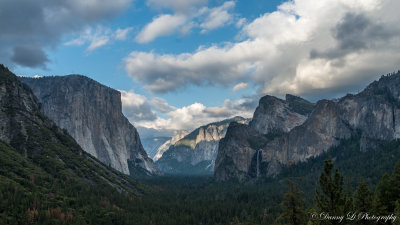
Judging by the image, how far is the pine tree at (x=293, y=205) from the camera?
118 ft

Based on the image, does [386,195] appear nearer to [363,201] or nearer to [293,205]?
[363,201]

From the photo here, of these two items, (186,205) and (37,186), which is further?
(186,205)

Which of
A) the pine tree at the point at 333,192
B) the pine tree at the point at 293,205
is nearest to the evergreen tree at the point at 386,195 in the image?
the pine tree at the point at 333,192

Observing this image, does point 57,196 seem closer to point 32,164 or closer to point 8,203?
point 8,203

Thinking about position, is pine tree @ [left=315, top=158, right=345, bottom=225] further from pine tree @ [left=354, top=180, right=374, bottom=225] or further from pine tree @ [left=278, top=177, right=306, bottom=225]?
pine tree @ [left=354, top=180, right=374, bottom=225]

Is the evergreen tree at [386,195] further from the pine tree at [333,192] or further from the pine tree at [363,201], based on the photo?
the pine tree at [333,192]

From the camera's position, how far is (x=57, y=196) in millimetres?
157000

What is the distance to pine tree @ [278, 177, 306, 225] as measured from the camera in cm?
3588

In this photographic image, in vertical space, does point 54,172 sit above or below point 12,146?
below

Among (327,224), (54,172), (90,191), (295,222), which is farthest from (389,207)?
(54,172)

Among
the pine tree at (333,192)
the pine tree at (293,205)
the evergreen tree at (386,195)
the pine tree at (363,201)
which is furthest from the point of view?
the evergreen tree at (386,195)

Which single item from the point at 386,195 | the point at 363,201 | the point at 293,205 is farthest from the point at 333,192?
the point at 386,195

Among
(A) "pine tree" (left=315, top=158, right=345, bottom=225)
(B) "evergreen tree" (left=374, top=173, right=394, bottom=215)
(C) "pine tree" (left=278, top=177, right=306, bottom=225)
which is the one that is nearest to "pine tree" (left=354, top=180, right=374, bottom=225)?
(B) "evergreen tree" (left=374, top=173, right=394, bottom=215)

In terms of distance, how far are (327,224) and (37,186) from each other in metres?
154
